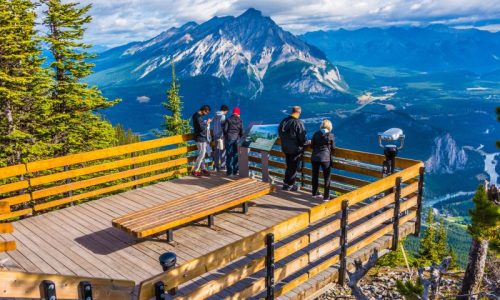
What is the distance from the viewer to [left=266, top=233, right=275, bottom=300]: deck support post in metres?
6.03

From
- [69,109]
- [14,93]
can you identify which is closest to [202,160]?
[14,93]

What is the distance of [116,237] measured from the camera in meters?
8.73

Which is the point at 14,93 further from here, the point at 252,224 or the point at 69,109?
the point at 252,224

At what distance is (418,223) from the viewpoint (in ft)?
33.4

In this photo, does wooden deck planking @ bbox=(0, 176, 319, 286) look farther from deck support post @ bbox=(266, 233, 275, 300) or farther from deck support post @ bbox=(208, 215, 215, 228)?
deck support post @ bbox=(266, 233, 275, 300)

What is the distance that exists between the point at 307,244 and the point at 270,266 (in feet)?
3.10

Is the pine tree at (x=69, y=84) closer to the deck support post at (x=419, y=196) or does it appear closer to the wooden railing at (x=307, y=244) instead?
the wooden railing at (x=307, y=244)

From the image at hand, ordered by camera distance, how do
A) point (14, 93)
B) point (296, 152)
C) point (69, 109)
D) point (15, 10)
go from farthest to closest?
1. point (69, 109)
2. point (15, 10)
3. point (14, 93)
4. point (296, 152)

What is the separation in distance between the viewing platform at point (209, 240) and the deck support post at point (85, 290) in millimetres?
14

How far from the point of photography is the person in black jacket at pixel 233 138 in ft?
41.4

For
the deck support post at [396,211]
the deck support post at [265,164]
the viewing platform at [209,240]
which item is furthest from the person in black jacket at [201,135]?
the deck support post at [396,211]

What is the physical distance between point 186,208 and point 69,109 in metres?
14.9

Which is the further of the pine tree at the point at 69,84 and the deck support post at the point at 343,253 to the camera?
the pine tree at the point at 69,84

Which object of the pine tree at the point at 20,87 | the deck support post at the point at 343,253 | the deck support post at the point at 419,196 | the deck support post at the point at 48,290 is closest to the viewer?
the deck support post at the point at 48,290
